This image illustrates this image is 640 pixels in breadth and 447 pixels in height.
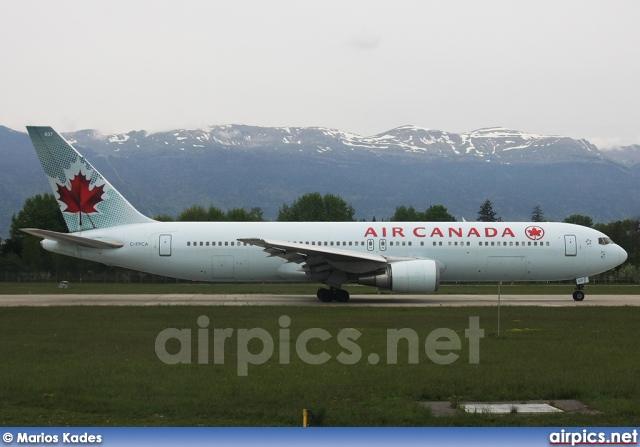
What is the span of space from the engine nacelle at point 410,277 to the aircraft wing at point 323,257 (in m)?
0.66

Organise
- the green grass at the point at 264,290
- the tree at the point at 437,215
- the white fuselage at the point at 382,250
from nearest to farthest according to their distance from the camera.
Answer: the white fuselage at the point at 382,250, the green grass at the point at 264,290, the tree at the point at 437,215

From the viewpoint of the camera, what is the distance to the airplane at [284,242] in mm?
31922

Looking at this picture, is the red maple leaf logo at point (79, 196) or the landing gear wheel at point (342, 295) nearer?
the landing gear wheel at point (342, 295)

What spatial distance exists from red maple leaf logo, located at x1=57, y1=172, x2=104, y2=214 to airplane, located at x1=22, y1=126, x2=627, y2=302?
0.04 meters

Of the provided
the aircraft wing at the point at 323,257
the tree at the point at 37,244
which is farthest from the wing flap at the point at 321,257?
the tree at the point at 37,244

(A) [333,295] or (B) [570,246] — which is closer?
(A) [333,295]

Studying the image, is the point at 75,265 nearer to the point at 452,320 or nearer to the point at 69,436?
the point at 452,320

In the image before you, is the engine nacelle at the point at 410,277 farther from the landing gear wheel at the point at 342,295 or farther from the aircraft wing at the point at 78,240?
the aircraft wing at the point at 78,240

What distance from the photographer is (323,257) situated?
30.0 metres

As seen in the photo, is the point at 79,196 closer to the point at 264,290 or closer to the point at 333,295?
the point at 333,295

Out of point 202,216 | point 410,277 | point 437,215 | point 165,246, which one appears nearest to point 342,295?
point 410,277

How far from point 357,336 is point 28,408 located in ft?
29.9

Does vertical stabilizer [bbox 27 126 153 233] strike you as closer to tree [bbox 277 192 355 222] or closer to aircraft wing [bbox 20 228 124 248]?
aircraft wing [bbox 20 228 124 248]

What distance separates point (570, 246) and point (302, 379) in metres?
22.4
